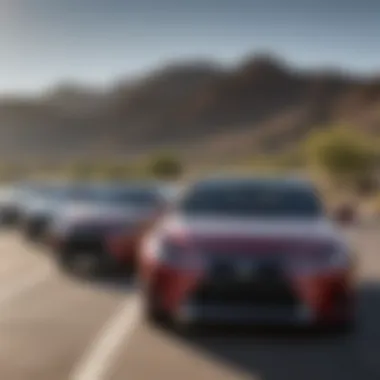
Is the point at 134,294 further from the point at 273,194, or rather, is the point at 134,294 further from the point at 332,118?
the point at 332,118

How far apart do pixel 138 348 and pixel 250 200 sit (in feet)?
8.41

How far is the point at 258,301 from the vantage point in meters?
8.95

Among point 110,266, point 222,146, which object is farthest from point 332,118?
point 110,266

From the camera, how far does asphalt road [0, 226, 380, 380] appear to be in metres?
7.93

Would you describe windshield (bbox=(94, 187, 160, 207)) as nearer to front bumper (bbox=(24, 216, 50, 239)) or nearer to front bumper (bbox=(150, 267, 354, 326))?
front bumper (bbox=(24, 216, 50, 239))

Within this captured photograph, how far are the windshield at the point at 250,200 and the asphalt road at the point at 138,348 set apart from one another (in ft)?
3.97

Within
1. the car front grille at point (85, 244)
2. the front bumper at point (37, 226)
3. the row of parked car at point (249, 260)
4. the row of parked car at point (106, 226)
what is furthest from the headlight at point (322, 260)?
the front bumper at point (37, 226)

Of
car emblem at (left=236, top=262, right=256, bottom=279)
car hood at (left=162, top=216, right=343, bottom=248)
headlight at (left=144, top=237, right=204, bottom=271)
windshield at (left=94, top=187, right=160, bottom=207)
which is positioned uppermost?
car hood at (left=162, top=216, right=343, bottom=248)

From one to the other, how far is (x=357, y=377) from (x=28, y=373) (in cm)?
228

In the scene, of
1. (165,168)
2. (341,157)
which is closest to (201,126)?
(165,168)

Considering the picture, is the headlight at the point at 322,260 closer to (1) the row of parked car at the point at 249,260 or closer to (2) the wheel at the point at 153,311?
(1) the row of parked car at the point at 249,260

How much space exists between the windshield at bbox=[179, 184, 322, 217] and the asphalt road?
1.21 m

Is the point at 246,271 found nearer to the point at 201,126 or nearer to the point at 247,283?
the point at 247,283

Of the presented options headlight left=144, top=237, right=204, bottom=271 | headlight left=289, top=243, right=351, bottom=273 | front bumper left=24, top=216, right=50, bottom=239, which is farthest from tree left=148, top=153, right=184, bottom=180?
headlight left=289, top=243, right=351, bottom=273
